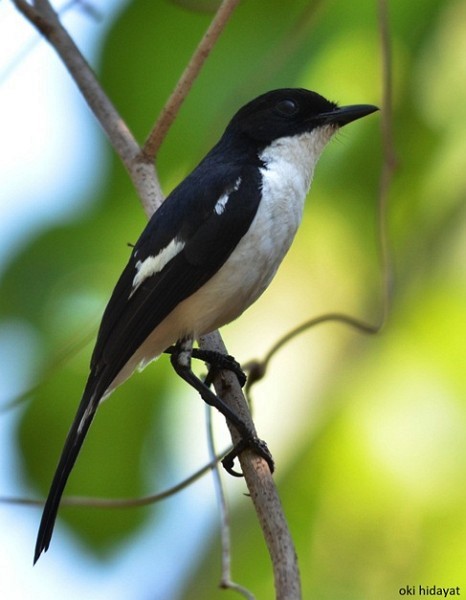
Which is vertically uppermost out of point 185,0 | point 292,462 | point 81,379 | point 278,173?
point 185,0

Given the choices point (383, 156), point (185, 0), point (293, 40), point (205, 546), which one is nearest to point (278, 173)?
point (383, 156)

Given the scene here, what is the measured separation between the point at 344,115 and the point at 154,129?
71 cm

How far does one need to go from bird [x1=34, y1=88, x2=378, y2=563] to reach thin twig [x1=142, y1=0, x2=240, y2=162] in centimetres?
17

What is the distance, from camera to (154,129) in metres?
3.79

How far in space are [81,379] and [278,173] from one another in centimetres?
102

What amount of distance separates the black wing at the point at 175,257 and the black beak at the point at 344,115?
1.45ft

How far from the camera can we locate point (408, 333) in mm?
3879

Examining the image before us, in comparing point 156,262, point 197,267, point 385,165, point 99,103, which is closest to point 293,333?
point 197,267

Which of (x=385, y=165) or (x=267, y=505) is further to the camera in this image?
(x=385, y=165)

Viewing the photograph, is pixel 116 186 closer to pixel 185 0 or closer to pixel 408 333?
pixel 185 0

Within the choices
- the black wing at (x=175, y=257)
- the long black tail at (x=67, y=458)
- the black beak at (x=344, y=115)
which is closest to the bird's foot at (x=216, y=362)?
the black wing at (x=175, y=257)

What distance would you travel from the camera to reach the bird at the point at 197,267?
11.8 ft

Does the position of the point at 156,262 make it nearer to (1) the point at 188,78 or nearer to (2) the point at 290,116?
(1) the point at 188,78

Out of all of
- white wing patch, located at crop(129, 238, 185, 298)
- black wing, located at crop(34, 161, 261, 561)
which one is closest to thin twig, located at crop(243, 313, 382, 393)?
black wing, located at crop(34, 161, 261, 561)
